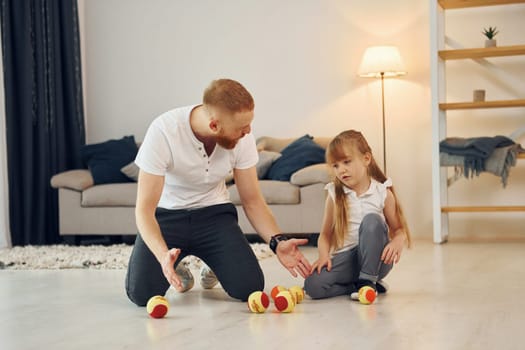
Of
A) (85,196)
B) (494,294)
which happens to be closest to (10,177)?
(85,196)

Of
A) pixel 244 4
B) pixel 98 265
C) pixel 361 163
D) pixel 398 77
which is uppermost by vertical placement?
pixel 244 4

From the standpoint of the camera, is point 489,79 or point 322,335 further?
point 489,79

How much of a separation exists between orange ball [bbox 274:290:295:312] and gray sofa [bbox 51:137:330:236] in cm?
280

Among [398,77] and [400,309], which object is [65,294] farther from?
[398,77]

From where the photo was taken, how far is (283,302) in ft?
9.52

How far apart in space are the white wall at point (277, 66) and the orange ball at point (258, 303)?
3597 mm

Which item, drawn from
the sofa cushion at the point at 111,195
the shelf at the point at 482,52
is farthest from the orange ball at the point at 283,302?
the sofa cushion at the point at 111,195

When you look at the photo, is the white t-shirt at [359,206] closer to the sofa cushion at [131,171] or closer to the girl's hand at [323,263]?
the girl's hand at [323,263]

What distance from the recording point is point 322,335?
253cm

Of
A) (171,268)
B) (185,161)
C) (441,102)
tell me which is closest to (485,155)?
(441,102)

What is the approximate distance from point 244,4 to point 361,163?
12.2 ft

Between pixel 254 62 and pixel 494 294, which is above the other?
pixel 254 62

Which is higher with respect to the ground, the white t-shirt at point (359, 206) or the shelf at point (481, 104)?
the shelf at point (481, 104)

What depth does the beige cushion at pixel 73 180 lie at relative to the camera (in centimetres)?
613
